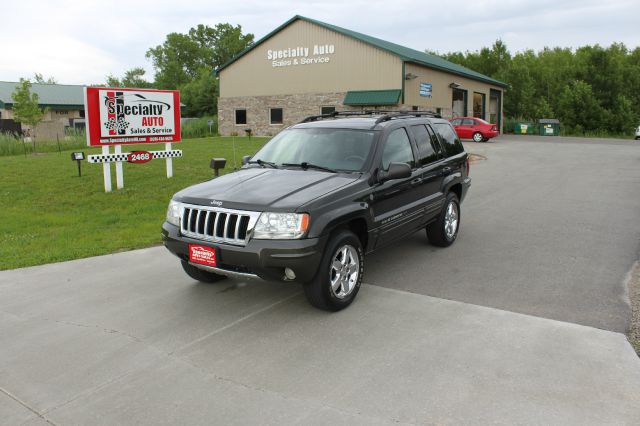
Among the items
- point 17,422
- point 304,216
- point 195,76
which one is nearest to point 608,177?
point 304,216

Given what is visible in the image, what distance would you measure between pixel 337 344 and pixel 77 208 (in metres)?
8.74

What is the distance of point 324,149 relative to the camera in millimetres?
6195

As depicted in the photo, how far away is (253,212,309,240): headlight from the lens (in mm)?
4754

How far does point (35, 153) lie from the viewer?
24.2 meters

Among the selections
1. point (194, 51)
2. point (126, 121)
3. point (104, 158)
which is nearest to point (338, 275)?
point (104, 158)

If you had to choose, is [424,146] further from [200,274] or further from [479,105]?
[479,105]

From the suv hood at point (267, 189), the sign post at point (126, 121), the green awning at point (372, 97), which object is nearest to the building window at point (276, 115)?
the green awning at point (372, 97)

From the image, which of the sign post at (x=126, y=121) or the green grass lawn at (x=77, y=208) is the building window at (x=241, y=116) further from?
the sign post at (x=126, y=121)

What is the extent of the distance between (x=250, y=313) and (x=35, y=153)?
22.9 meters

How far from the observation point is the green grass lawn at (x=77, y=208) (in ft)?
26.6

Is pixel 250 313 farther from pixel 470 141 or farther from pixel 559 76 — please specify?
pixel 559 76

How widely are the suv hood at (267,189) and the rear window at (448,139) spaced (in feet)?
8.52

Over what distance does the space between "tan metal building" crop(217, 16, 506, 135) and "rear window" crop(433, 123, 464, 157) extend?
77.2 feet

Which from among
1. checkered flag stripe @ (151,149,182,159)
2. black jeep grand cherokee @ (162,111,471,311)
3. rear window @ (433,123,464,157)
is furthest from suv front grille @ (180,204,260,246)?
checkered flag stripe @ (151,149,182,159)
